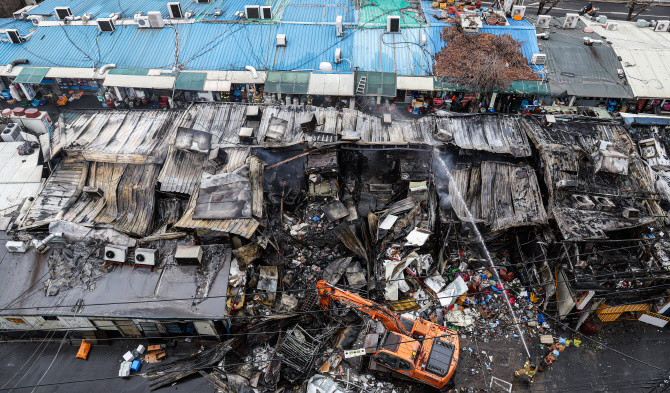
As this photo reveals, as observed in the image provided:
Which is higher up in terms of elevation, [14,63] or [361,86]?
[14,63]

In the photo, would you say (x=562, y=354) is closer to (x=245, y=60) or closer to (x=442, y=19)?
(x=442, y=19)

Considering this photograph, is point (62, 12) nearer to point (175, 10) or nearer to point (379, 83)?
point (175, 10)

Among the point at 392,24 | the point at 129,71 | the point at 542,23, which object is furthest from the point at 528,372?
the point at 129,71

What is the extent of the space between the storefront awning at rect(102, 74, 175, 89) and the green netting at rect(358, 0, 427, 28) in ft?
59.4

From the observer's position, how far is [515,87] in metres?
34.7

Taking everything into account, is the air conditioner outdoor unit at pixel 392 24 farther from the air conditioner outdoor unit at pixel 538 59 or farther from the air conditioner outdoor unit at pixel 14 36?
the air conditioner outdoor unit at pixel 14 36

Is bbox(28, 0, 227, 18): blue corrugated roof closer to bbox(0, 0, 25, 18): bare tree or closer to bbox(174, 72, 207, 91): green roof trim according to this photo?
bbox(0, 0, 25, 18): bare tree

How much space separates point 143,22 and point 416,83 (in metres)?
26.1

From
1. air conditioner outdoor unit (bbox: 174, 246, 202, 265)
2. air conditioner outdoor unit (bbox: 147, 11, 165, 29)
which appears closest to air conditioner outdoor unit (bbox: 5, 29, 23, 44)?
air conditioner outdoor unit (bbox: 147, 11, 165, 29)

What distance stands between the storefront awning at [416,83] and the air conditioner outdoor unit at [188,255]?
21.6 metres

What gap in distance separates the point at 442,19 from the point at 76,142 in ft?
106

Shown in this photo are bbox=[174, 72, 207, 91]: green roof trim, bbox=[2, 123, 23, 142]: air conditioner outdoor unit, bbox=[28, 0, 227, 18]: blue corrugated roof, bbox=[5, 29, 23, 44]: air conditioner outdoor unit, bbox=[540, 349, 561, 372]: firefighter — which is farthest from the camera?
bbox=[28, 0, 227, 18]: blue corrugated roof

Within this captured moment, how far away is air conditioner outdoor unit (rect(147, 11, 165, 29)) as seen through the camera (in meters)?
38.4

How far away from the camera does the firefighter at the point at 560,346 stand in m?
22.1
